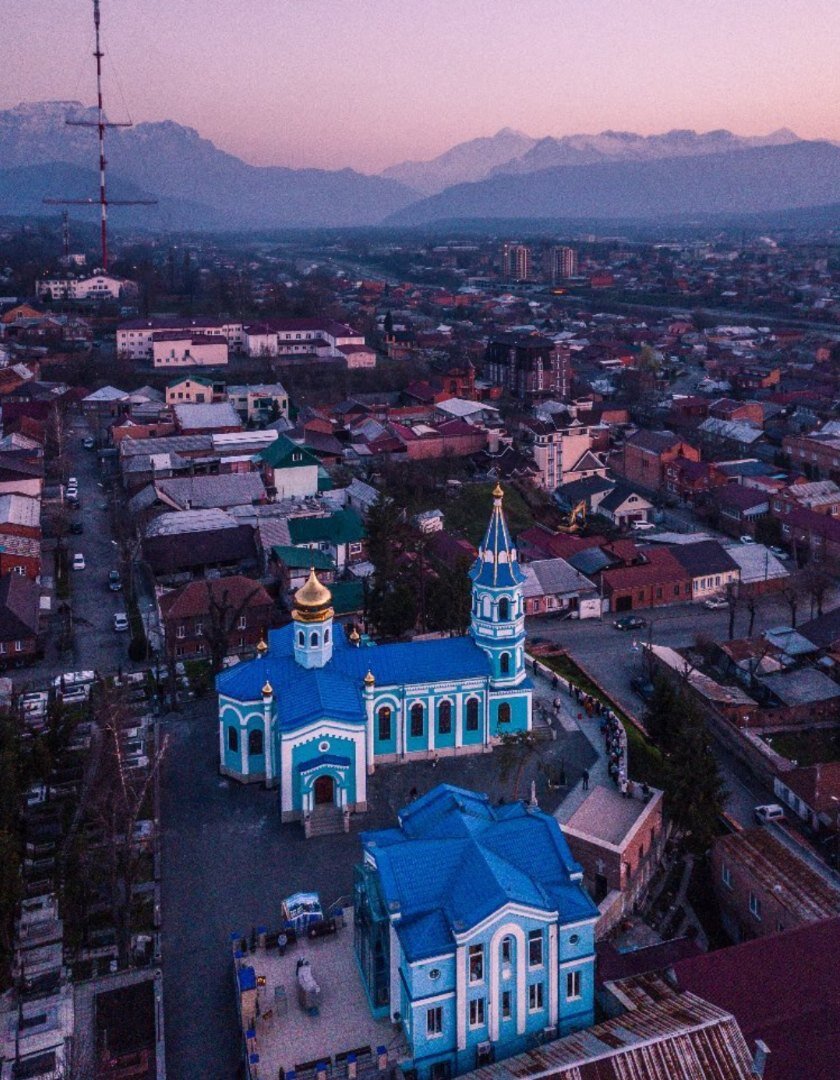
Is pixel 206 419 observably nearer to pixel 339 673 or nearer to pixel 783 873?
pixel 339 673

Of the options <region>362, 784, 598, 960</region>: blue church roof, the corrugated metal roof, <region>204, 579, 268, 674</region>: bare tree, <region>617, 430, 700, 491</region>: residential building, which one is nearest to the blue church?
<region>204, 579, 268, 674</region>: bare tree

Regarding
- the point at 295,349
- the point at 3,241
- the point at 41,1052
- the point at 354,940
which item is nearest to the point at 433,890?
the point at 354,940

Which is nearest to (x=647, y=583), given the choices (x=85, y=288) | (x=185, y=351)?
(x=185, y=351)

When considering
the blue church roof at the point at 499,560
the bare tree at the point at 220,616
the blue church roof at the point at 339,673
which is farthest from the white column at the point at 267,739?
the blue church roof at the point at 499,560

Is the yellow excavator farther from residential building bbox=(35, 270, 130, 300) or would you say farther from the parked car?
residential building bbox=(35, 270, 130, 300)

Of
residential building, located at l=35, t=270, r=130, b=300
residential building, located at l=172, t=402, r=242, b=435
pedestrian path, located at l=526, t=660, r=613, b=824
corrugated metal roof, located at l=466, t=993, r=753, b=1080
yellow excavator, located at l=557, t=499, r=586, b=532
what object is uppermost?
residential building, located at l=35, t=270, r=130, b=300

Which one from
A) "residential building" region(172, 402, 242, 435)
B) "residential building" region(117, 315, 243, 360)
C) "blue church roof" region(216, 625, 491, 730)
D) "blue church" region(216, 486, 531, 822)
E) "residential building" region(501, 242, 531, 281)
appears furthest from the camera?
"residential building" region(501, 242, 531, 281)
